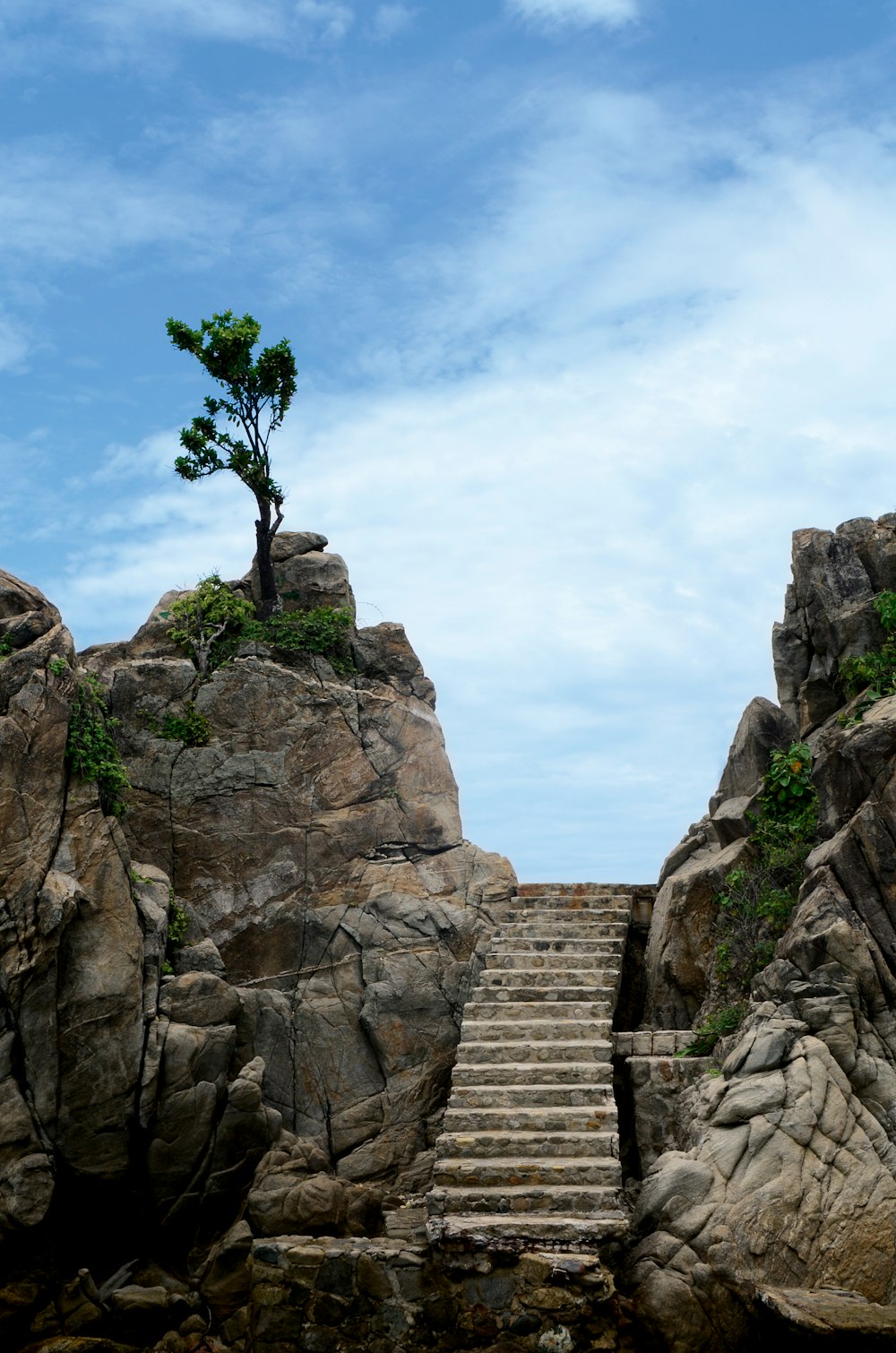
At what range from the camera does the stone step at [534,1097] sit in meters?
17.3

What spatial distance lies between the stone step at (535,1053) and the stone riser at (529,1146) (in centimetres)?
156

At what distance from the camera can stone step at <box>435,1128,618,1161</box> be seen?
1633 centimetres

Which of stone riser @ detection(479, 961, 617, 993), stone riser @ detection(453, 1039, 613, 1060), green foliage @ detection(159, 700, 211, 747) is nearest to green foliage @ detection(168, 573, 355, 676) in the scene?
green foliage @ detection(159, 700, 211, 747)

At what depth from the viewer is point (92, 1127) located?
1870cm

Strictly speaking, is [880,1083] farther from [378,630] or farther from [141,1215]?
[378,630]

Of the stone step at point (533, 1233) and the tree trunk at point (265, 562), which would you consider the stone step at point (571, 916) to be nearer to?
the stone step at point (533, 1233)

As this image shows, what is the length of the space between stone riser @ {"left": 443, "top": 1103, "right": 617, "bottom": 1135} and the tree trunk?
12977 mm

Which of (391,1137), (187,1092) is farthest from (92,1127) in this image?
(391,1137)

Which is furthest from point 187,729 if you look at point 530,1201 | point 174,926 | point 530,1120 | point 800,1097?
point 800,1097

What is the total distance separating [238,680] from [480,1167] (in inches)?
461

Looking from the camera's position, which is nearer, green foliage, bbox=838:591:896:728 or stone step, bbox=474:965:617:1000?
stone step, bbox=474:965:617:1000

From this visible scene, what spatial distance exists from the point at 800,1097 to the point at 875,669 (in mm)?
7882

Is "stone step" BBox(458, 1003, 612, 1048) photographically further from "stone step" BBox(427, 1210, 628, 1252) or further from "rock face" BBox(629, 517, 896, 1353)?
"stone step" BBox(427, 1210, 628, 1252)

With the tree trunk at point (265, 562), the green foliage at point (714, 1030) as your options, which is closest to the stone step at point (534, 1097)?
the green foliage at point (714, 1030)
